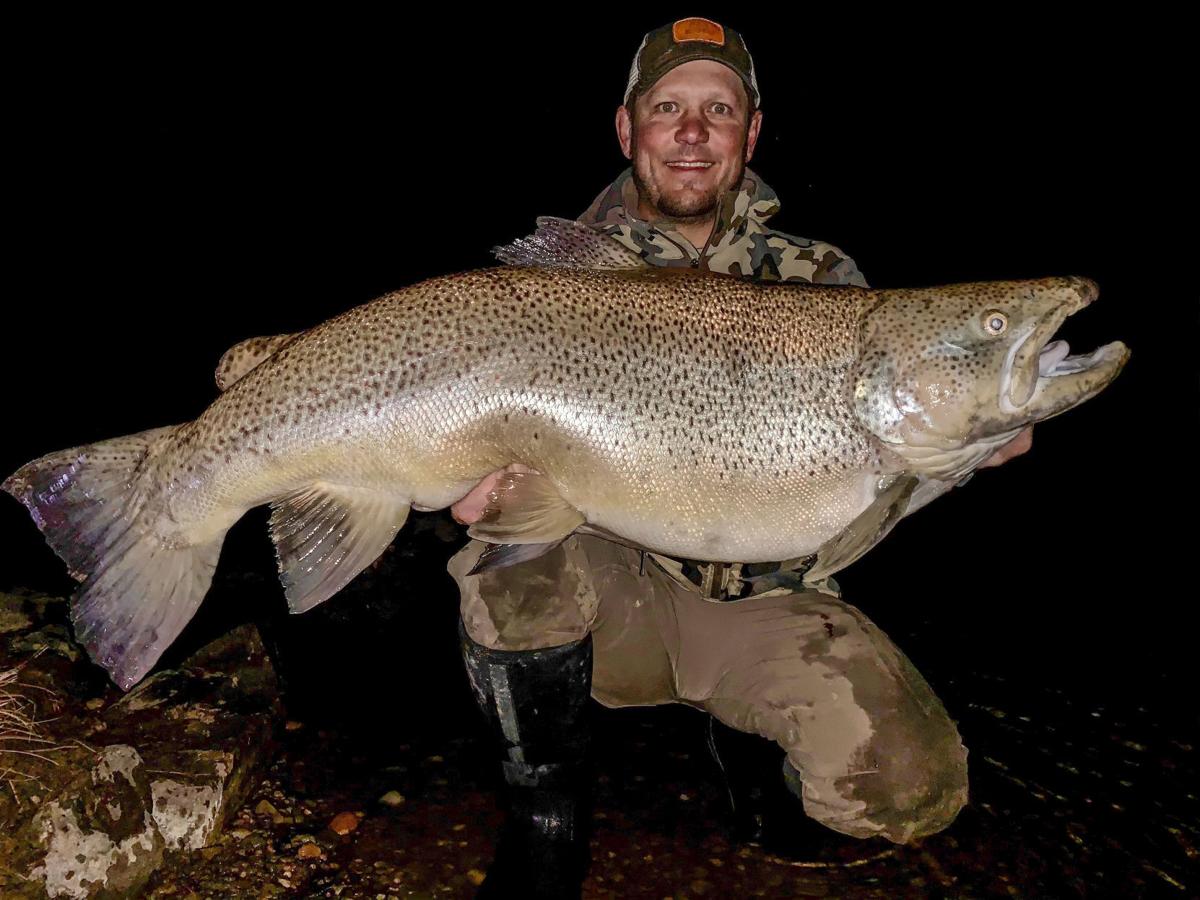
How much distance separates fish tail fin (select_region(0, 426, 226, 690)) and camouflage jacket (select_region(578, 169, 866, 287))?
79.7 inches

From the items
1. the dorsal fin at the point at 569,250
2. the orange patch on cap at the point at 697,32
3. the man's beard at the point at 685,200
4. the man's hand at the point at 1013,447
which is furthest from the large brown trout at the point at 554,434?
the orange patch on cap at the point at 697,32

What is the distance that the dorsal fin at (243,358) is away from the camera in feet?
9.63

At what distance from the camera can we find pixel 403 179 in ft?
147

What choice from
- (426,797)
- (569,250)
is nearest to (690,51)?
(569,250)

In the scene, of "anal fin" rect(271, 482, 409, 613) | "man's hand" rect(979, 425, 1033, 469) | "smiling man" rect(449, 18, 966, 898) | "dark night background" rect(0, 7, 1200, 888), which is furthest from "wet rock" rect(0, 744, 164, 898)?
"man's hand" rect(979, 425, 1033, 469)

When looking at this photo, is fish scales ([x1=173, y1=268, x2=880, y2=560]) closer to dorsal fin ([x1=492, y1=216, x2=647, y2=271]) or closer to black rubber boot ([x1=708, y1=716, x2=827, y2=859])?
dorsal fin ([x1=492, y1=216, x2=647, y2=271])

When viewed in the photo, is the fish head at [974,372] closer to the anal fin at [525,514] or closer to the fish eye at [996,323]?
the fish eye at [996,323]

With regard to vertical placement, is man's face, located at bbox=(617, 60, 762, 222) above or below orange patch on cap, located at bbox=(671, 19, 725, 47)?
below

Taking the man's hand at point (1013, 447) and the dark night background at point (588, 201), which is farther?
the dark night background at point (588, 201)

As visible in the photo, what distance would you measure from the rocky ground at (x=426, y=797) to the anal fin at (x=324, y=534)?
622 mm

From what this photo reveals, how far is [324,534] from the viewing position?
2.80 metres

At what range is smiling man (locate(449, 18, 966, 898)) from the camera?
9.19ft

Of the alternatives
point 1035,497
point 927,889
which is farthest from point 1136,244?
point 927,889

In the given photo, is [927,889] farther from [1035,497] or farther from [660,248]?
[1035,497]
